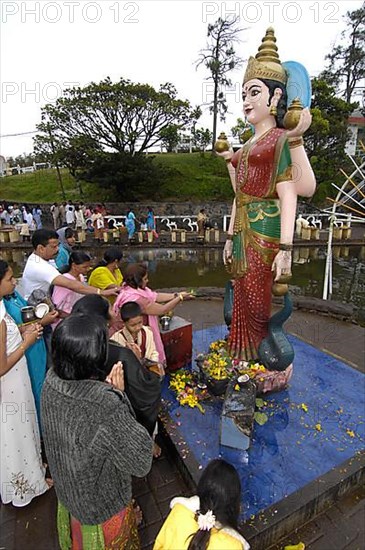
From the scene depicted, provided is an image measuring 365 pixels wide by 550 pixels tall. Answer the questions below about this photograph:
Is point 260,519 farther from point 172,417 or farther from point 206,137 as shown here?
point 206,137

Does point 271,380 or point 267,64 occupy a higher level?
point 267,64

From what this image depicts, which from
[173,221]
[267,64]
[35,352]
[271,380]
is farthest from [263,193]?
[173,221]

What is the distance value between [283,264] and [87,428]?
2.58 metres

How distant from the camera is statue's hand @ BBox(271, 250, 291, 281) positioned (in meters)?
3.44

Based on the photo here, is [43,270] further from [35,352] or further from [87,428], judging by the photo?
[87,428]

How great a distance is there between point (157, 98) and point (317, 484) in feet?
65.7

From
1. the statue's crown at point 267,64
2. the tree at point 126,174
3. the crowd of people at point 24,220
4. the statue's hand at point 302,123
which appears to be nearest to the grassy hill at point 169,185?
the tree at point 126,174

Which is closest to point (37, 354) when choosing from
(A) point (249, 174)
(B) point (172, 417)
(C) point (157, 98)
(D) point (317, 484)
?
(B) point (172, 417)

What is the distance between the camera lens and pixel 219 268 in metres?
10.9

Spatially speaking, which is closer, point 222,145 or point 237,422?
point 237,422

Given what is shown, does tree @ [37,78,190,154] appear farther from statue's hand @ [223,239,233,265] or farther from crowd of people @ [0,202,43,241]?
statue's hand @ [223,239,233,265]

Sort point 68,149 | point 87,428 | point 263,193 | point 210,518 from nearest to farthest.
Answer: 1. point 210,518
2. point 87,428
3. point 263,193
4. point 68,149

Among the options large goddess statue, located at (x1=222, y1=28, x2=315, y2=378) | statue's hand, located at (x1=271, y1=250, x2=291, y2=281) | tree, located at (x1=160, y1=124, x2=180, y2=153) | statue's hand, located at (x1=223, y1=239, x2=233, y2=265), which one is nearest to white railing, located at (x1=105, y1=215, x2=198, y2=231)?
tree, located at (x1=160, y1=124, x2=180, y2=153)

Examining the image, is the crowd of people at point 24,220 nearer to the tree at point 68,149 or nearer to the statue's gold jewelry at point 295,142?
the tree at point 68,149
